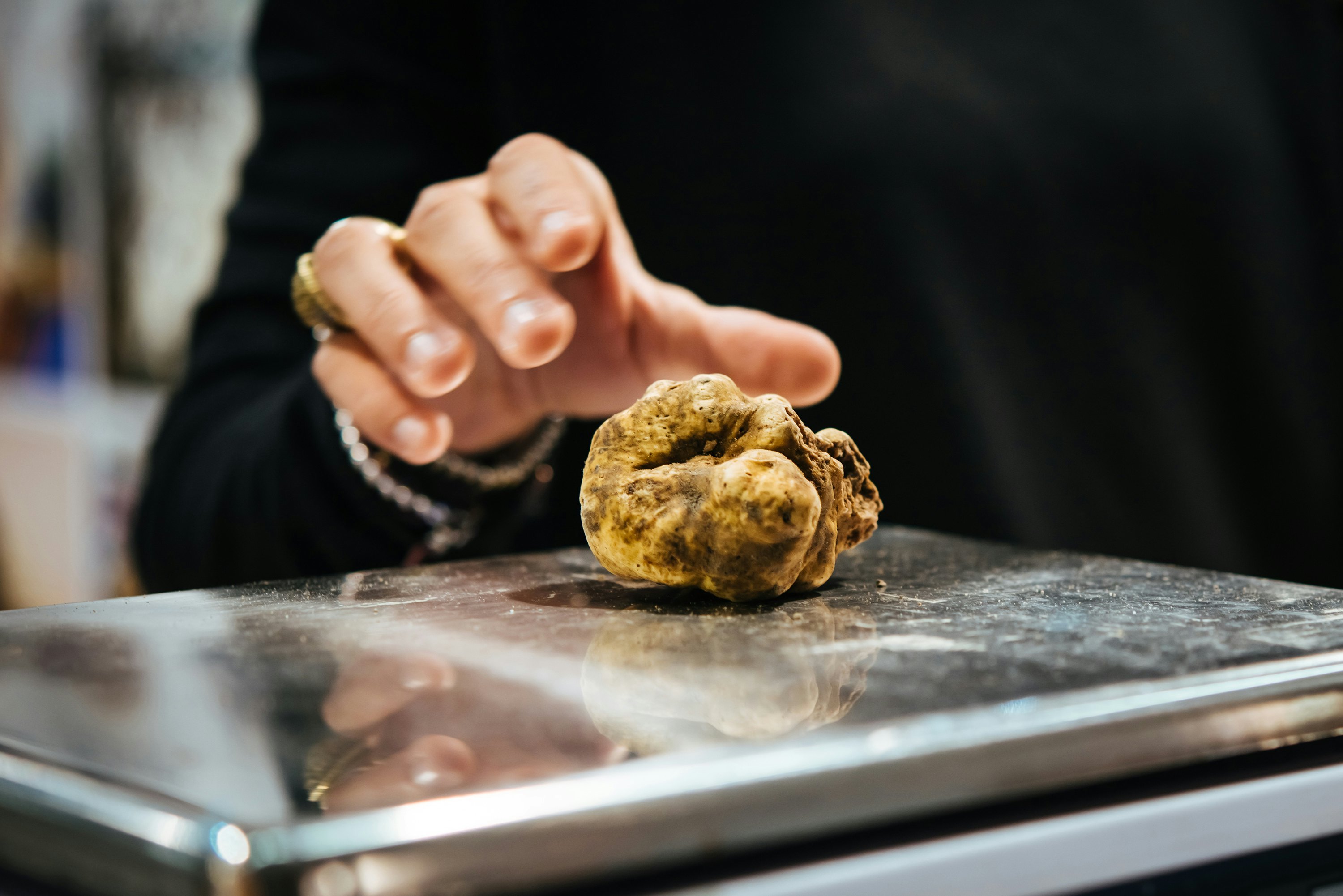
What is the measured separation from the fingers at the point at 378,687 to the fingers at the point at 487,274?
0.33 metres

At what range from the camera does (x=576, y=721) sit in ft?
1.39

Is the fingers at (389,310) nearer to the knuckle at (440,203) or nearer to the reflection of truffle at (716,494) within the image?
the knuckle at (440,203)

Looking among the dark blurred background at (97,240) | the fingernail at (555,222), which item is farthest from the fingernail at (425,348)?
the dark blurred background at (97,240)

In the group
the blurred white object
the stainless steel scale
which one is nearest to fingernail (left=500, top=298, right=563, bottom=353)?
the stainless steel scale

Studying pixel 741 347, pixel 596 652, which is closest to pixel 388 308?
pixel 741 347

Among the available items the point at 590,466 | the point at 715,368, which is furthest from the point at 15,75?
the point at 590,466

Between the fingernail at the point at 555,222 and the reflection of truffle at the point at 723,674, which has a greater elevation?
the fingernail at the point at 555,222

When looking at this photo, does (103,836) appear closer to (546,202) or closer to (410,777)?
(410,777)

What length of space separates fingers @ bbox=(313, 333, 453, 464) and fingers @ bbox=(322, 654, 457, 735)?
1.34 feet

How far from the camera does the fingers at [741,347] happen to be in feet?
2.99

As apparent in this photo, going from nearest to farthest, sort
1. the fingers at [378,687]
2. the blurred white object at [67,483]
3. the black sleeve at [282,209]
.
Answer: the fingers at [378,687]
the black sleeve at [282,209]
the blurred white object at [67,483]

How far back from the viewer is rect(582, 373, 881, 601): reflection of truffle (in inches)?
23.2

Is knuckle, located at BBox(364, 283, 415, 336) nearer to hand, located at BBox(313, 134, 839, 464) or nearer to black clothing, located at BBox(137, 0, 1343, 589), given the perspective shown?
hand, located at BBox(313, 134, 839, 464)

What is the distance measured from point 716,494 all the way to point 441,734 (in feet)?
0.75
